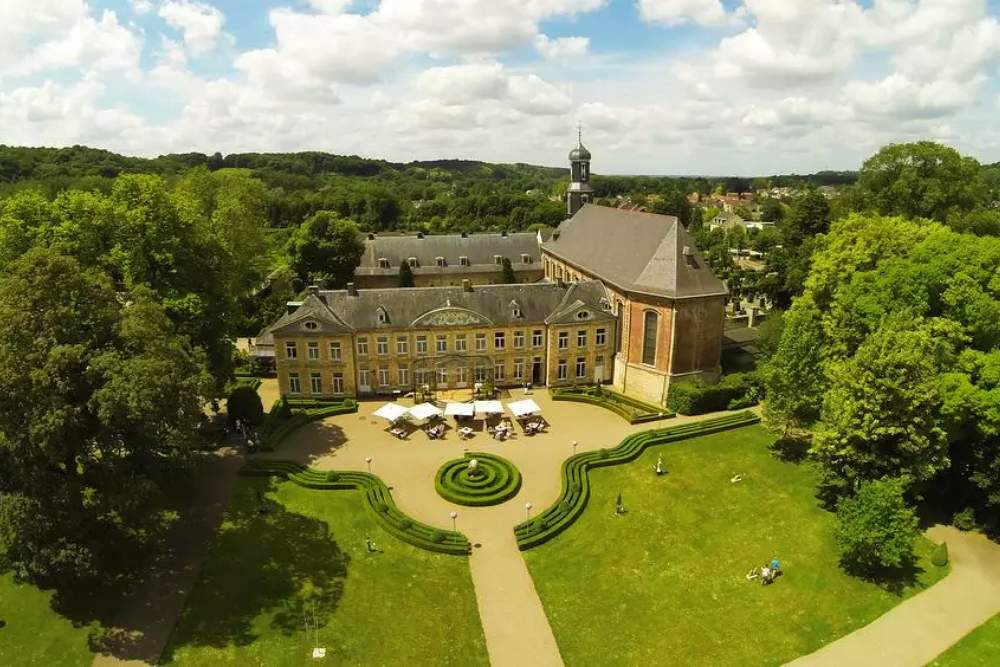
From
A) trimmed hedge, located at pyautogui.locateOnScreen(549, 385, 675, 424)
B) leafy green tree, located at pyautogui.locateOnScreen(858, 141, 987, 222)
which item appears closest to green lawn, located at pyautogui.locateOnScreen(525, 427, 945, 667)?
trimmed hedge, located at pyautogui.locateOnScreen(549, 385, 675, 424)

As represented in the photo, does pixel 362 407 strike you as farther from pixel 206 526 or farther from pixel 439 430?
pixel 206 526

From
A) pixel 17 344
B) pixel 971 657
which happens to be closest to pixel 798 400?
pixel 971 657

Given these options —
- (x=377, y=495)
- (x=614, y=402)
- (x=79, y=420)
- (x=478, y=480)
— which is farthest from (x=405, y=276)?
(x=79, y=420)

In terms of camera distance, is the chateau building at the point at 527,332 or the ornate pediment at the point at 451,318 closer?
the chateau building at the point at 527,332

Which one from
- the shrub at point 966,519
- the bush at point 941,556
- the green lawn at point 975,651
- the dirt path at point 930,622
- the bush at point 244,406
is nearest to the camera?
the green lawn at point 975,651

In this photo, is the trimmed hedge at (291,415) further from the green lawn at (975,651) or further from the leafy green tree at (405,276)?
the green lawn at (975,651)

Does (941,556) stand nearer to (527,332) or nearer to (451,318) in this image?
(527,332)

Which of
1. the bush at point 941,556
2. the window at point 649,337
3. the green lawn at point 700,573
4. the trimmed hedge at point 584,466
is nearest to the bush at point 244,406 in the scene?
the trimmed hedge at point 584,466
